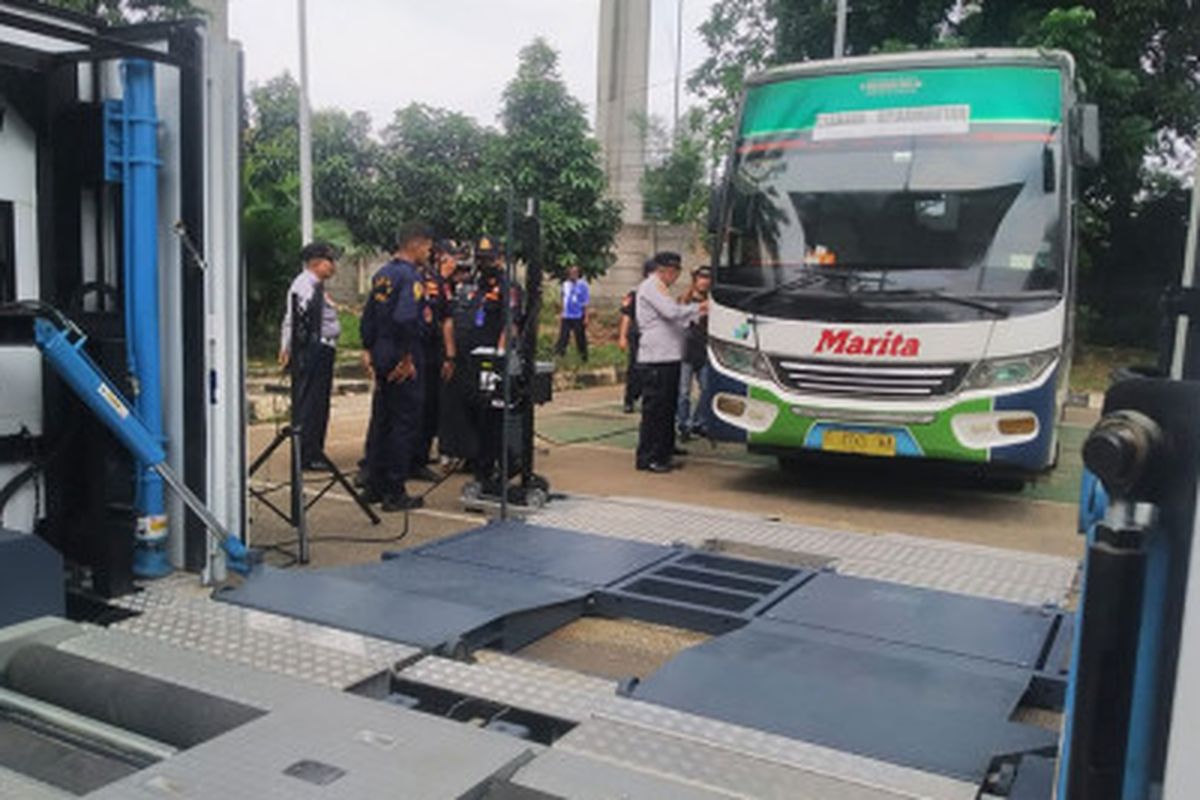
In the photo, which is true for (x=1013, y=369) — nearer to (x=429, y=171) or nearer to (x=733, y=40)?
(x=733, y=40)

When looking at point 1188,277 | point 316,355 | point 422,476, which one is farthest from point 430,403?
point 1188,277

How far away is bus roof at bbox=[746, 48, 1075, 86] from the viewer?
7.27 metres

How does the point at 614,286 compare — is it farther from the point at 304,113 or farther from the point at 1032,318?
the point at 1032,318

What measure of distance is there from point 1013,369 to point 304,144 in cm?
1135

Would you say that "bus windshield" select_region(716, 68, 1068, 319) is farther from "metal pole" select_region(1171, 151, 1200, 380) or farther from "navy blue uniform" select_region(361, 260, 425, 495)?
"metal pole" select_region(1171, 151, 1200, 380)

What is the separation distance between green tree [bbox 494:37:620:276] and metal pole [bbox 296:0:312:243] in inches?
243

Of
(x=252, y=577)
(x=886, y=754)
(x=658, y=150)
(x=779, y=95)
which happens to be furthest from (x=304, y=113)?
(x=658, y=150)

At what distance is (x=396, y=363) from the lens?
6848 mm

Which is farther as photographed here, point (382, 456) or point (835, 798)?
point (382, 456)

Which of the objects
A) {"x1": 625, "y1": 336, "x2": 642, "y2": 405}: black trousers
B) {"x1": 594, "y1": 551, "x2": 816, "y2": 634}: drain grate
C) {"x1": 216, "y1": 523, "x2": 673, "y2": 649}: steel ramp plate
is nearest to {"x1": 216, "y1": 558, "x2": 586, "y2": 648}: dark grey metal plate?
{"x1": 216, "y1": 523, "x2": 673, "y2": 649}: steel ramp plate

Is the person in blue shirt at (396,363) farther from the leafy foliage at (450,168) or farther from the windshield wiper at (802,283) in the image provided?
the leafy foliage at (450,168)

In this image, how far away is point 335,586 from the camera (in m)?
4.38

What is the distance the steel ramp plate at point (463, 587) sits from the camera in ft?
13.0

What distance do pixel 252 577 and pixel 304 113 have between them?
1252 cm
